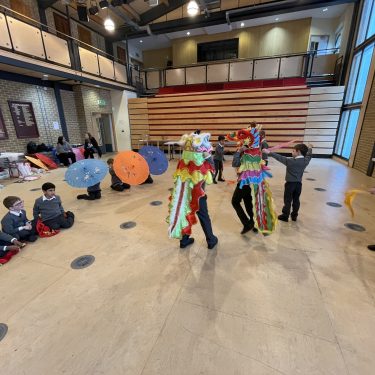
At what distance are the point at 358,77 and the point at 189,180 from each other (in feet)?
30.1

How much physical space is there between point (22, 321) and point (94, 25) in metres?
13.2

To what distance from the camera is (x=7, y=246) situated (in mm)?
2447

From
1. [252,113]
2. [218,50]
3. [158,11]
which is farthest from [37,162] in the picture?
[218,50]

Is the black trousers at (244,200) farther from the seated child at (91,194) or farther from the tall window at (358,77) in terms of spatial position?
the tall window at (358,77)

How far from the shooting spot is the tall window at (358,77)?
272 inches

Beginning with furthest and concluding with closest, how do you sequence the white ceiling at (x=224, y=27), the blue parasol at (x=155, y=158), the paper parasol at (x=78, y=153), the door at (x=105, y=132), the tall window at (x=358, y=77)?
1. the door at (x=105, y=132)
2. the white ceiling at (x=224, y=27)
3. the paper parasol at (x=78, y=153)
4. the tall window at (x=358, y=77)
5. the blue parasol at (x=155, y=158)

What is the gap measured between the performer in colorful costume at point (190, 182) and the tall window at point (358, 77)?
308 inches

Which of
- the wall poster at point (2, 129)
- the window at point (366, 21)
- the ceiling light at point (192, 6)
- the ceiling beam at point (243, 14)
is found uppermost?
the ceiling beam at point (243, 14)

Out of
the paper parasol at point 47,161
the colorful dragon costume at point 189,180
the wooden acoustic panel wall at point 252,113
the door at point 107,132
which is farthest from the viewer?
the door at point 107,132

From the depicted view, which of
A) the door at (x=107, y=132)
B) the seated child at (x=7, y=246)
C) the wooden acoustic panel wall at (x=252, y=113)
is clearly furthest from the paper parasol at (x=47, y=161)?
the seated child at (x=7, y=246)

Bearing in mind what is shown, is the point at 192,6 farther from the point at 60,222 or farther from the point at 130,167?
the point at 60,222

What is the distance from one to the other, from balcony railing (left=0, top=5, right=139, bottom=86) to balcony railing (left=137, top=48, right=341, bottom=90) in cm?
364

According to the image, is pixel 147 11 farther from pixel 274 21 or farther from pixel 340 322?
pixel 340 322

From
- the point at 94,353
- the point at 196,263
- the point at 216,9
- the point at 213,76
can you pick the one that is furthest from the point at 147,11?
the point at 94,353
